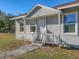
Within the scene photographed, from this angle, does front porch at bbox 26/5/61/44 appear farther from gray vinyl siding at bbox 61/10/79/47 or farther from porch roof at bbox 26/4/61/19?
gray vinyl siding at bbox 61/10/79/47

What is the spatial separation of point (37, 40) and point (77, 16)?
572 centimetres

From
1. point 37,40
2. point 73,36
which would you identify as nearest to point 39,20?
point 37,40

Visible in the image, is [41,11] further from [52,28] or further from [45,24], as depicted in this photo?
[52,28]

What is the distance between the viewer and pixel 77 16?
11883 mm

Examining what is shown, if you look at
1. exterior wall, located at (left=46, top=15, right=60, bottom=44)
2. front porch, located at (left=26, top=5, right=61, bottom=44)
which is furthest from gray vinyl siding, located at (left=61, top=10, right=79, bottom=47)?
exterior wall, located at (left=46, top=15, right=60, bottom=44)

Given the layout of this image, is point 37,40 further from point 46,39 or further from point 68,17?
point 68,17

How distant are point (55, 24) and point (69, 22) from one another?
5.81 ft

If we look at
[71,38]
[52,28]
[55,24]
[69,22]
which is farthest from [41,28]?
[71,38]

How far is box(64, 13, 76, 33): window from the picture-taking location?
486 inches

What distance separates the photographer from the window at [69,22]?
40.5 feet

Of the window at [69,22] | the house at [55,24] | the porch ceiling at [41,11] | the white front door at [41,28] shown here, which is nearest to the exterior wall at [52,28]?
the house at [55,24]

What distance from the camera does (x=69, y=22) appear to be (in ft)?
41.4

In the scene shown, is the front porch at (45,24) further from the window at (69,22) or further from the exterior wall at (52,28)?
the window at (69,22)

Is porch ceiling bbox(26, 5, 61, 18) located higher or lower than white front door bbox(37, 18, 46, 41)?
higher
